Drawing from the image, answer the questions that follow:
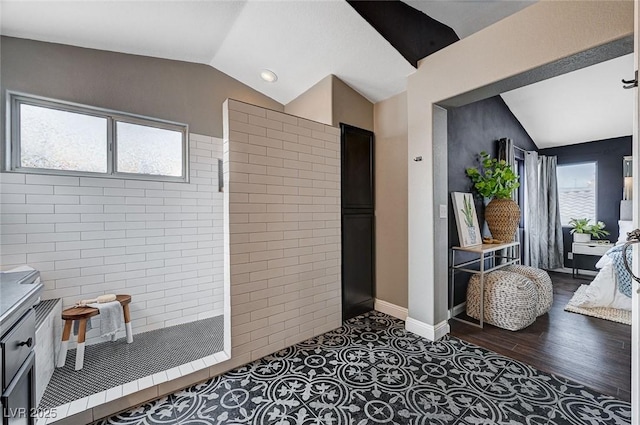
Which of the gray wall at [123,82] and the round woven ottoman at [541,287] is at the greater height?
the gray wall at [123,82]

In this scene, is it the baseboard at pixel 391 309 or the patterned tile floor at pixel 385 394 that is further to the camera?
the baseboard at pixel 391 309

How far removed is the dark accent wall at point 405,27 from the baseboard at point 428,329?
244 centimetres

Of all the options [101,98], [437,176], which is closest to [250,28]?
[101,98]

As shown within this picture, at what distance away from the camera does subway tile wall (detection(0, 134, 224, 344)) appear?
221 centimetres

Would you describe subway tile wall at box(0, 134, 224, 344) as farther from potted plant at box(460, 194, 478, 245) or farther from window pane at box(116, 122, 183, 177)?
potted plant at box(460, 194, 478, 245)

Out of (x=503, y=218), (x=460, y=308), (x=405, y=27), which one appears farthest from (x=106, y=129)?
(x=503, y=218)

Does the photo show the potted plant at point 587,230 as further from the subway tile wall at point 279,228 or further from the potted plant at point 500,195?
the subway tile wall at point 279,228

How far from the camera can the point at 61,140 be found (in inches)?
93.5

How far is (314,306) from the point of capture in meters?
2.60

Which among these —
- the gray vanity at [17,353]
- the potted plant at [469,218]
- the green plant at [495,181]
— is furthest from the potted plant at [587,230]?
the gray vanity at [17,353]

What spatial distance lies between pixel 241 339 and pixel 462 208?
263cm

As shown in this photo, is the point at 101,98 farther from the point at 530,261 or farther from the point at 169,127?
the point at 530,261

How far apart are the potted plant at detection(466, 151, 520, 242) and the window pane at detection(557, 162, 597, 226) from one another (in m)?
2.82

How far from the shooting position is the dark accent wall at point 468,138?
3.04 m
